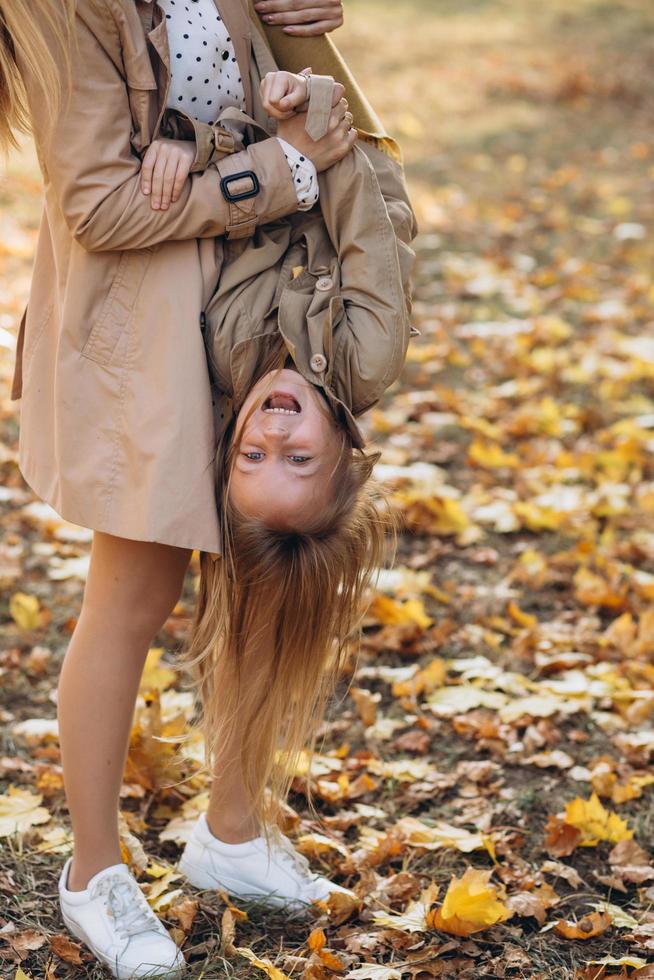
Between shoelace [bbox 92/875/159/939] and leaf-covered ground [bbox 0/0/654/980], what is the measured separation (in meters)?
0.10

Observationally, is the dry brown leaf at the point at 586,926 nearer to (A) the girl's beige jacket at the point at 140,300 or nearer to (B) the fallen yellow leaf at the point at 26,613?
(A) the girl's beige jacket at the point at 140,300

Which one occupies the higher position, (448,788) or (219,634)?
(219,634)

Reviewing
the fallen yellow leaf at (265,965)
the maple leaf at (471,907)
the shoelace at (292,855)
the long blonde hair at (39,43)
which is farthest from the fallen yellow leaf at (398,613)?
the long blonde hair at (39,43)

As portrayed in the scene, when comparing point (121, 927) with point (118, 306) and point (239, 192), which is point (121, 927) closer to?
point (118, 306)

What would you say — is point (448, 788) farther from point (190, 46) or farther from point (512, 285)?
point (512, 285)

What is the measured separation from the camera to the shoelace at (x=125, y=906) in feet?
7.20

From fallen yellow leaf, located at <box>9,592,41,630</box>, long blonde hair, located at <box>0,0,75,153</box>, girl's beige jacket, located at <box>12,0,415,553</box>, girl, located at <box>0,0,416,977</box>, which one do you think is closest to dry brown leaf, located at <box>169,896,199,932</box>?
girl, located at <box>0,0,416,977</box>

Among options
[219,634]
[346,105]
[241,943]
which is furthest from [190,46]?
[241,943]

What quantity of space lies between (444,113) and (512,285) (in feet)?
12.6

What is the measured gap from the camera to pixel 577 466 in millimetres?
4418

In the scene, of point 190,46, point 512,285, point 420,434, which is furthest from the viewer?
point 512,285

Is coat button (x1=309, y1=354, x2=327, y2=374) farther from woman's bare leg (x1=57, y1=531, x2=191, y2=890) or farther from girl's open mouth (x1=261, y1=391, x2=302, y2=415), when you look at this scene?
woman's bare leg (x1=57, y1=531, x2=191, y2=890)

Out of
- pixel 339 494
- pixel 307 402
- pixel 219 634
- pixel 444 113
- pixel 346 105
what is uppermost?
pixel 346 105

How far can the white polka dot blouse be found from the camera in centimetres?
194
